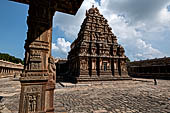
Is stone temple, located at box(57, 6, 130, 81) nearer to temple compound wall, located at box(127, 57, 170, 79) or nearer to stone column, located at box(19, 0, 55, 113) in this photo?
stone column, located at box(19, 0, 55, 113)

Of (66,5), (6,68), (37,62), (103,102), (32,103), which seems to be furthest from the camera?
(6,68)

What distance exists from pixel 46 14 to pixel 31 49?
50.9 inches

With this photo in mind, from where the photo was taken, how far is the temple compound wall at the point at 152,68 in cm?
2288

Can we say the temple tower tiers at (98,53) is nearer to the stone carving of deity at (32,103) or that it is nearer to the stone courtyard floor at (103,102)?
the stone courtyard floor at (103,102)

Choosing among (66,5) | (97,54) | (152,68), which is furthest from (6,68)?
(152,68)

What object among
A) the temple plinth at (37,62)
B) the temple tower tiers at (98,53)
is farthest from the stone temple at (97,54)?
the temple plinth at (37,62)

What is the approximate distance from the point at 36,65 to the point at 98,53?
47.6 ft

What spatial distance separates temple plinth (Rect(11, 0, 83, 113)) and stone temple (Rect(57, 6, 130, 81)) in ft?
38.5

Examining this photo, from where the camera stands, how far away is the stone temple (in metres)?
15.6

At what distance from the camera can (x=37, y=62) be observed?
2957 millimetres

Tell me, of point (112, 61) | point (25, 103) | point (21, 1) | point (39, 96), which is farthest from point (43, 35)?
point (112, 61)

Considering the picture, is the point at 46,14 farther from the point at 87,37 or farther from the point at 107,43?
the point at 107,43

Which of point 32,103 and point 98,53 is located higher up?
point 98,53

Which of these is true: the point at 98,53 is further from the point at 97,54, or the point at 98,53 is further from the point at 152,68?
the point at 152,68
